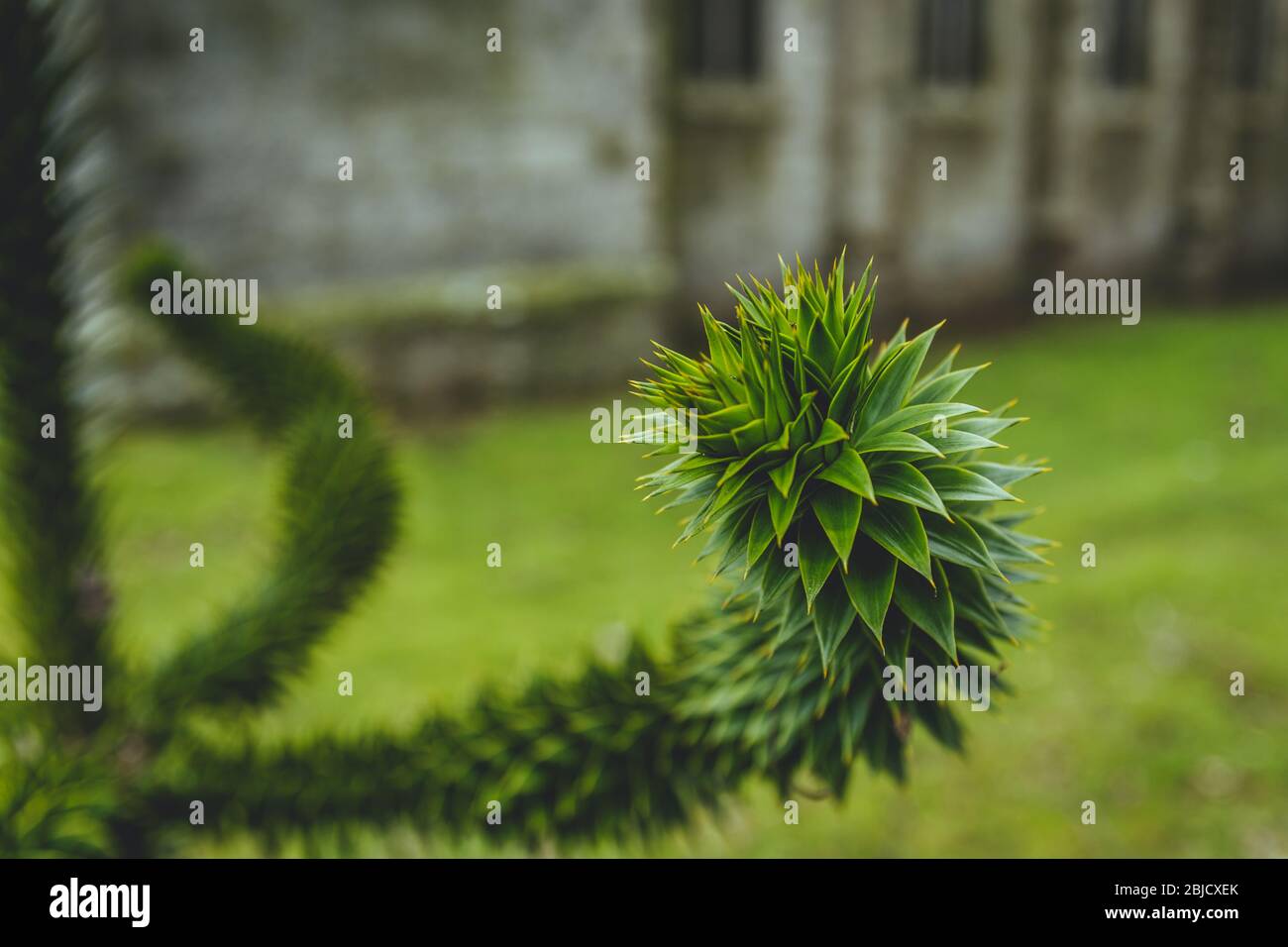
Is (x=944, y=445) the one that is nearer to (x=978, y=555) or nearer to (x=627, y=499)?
(x=978, y=555)

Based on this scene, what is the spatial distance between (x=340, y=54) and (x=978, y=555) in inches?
A: 360

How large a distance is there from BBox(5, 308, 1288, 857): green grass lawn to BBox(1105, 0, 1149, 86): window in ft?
21.4

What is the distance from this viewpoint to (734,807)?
467cm

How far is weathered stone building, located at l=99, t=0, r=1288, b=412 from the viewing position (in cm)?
891

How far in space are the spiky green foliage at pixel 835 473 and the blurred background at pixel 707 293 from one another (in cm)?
110

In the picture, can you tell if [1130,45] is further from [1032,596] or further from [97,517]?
[97,517]

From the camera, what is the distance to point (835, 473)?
1.24 metres

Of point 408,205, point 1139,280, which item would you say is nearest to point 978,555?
point 408,205

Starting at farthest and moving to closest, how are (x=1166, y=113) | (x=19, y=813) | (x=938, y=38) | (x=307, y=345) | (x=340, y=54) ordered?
(x=1166, y=113), (x=938, y=38), (x=340, y=54), (x=307, y=345), (x=19, y=813)

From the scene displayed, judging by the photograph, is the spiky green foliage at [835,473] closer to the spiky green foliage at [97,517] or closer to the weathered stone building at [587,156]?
the spiky green foliage at [97,517]

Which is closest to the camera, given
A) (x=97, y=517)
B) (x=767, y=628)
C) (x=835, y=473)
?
(x=835, y=473)

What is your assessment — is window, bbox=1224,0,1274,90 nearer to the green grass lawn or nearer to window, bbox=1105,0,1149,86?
window, bbox=1105,0,1149,86

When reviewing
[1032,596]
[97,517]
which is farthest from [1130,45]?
[97,517]

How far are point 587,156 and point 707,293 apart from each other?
8.26 ft
